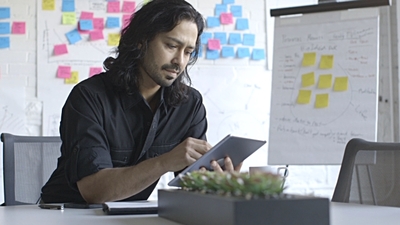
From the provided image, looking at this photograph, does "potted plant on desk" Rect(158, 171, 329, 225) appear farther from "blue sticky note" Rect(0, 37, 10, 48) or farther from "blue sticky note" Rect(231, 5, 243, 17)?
"blue sticky note" Rect(231, 5, 243, 17)

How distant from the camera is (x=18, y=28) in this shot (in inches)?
129

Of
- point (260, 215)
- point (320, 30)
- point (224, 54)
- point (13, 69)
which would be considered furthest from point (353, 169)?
point (13, 69)

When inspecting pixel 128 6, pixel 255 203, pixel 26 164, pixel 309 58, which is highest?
pixel 128 6

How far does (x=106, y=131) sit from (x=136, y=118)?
0.44 feet

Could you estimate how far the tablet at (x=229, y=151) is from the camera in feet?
4.58

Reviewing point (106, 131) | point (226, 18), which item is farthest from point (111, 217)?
point (226, 18)

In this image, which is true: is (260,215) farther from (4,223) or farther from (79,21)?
(79,21)

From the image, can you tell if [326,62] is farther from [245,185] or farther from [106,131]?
[245,185]

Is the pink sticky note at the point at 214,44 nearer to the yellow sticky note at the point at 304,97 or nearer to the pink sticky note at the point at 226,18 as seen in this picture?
the pink sticky note at the point at 226,18

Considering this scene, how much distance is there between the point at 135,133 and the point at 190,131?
24 cm

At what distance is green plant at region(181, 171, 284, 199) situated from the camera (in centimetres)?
83

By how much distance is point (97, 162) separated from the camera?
1.70 m

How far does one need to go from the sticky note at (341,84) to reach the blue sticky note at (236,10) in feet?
3.27

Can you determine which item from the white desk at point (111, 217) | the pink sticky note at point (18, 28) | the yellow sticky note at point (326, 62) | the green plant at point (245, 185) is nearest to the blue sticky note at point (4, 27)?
the pink sticky note at point (18, 28)
